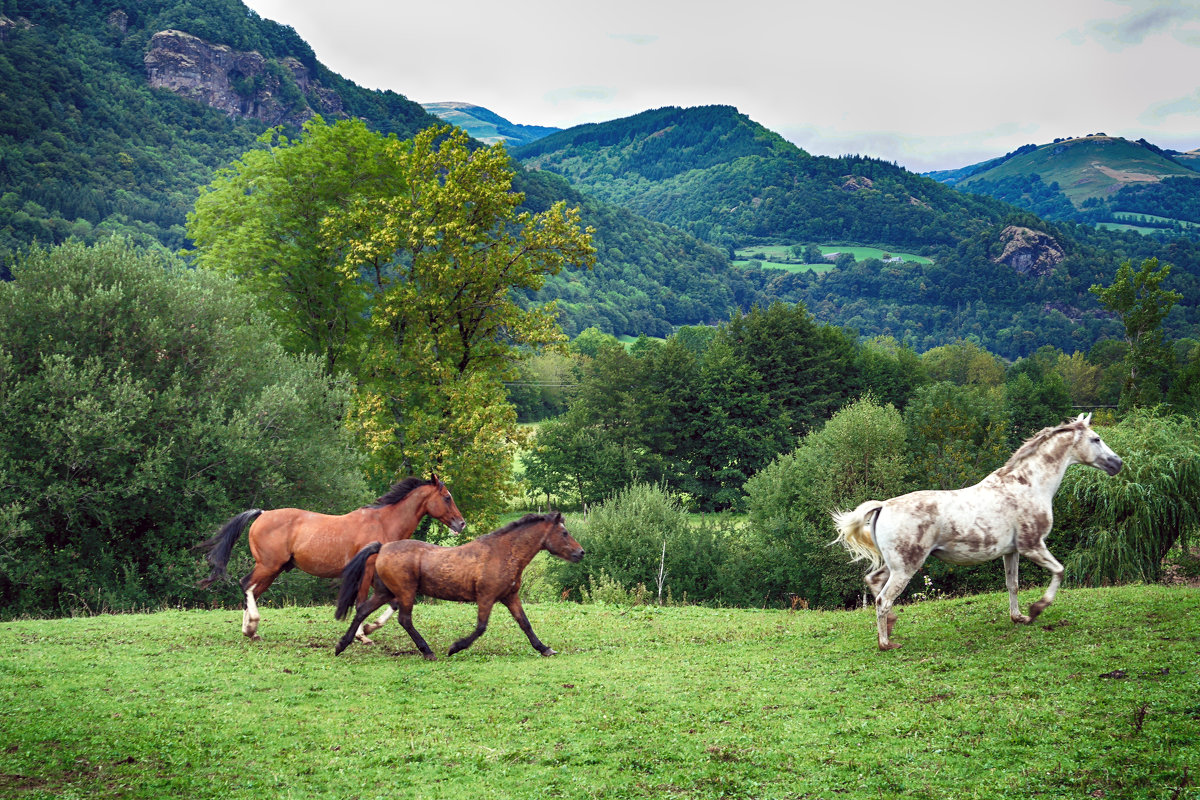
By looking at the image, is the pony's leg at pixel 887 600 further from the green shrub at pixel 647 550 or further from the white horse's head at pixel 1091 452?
the green shrub at pixel 647 550

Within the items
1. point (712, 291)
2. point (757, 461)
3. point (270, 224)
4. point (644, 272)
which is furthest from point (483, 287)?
point (712, 291)

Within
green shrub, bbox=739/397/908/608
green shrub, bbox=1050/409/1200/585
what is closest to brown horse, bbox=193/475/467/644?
green shrub, bbox=1050/409/1200/585

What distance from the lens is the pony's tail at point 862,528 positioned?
1147 cm

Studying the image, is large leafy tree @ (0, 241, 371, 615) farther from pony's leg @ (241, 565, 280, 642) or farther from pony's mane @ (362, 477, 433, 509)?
pony's mane @ (362, 477, 433, 509)

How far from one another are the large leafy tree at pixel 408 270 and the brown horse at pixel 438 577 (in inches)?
657

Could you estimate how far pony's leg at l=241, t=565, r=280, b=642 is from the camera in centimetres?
1284

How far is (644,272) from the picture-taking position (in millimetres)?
184500

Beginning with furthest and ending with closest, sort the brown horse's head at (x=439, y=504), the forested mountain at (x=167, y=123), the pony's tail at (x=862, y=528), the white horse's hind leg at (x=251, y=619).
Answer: the forested mountain at (x=167, y=123) → the brown horse's head at (x=439, y=504) → the white horse's hind leg at (x=251, y=619) → the pony's tail at (x=862, y=528)

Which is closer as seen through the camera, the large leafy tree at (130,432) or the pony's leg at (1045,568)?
the pony's leg at (1045,568)

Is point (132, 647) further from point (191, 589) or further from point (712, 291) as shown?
point (712, 291)

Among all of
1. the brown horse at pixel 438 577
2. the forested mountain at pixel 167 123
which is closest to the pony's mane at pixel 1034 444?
the brown horse at pixel 438 577

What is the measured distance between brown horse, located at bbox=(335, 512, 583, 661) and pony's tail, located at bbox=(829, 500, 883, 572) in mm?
4051

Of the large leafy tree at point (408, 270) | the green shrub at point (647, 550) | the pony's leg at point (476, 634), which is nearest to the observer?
the pony's leg at point (476, 634)

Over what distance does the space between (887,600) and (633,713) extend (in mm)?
4352
